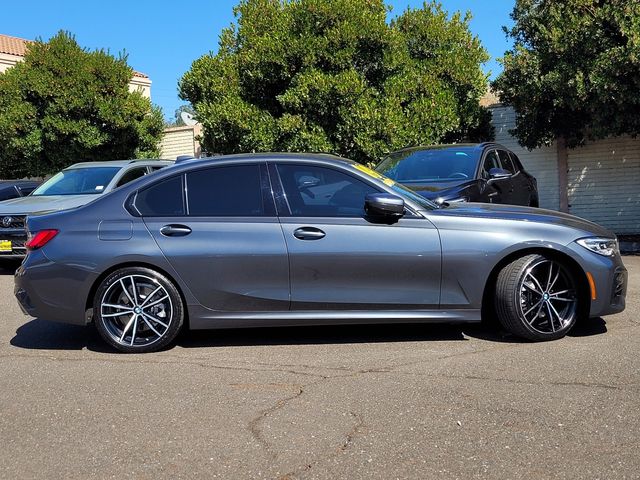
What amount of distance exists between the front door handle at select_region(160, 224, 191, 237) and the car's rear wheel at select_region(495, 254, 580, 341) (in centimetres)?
257

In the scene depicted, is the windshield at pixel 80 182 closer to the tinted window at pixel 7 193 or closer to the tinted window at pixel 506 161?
the tinted window at pixel 7 193

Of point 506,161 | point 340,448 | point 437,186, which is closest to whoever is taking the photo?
point 340,448

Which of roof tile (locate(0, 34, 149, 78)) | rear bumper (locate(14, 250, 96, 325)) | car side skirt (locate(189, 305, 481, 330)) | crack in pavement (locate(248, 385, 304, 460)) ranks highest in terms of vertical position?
roof tile (locate(0, 34, 149, 78))

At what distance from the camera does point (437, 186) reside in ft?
26.0

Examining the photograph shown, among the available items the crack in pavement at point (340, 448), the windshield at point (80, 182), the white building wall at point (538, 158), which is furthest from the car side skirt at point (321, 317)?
the white building wall at point (538, 158)

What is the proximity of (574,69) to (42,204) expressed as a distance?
903 cm

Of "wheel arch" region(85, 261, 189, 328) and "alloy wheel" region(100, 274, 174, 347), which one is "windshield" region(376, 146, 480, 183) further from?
"alloy wheel" region(100, 274, 174, 347)

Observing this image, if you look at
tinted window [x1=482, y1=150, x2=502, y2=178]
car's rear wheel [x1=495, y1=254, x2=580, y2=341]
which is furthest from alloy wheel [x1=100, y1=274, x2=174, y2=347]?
tinted window [x1=482, y1=150, x2=502, y2=178]

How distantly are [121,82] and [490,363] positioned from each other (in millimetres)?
15843

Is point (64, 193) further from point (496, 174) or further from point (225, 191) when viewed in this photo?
point (496, 174)

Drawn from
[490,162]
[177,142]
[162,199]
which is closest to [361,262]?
[162,199]

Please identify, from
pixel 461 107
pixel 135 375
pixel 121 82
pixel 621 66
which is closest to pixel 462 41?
pixel 461 107

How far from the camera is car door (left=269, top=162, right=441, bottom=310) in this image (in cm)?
516

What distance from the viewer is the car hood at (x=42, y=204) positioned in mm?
9609
